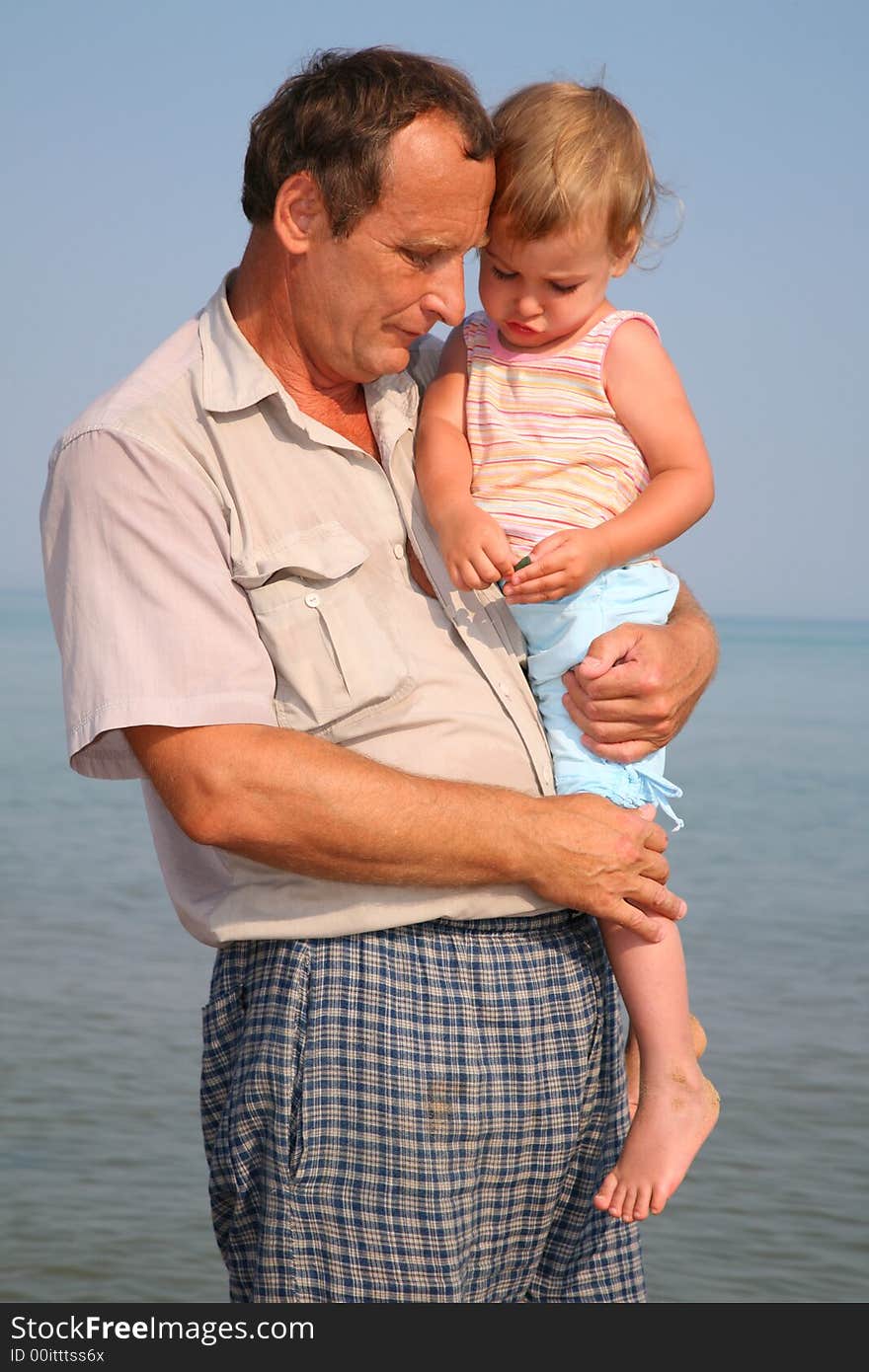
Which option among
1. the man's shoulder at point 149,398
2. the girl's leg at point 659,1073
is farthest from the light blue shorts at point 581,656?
the man's shoulder at point 149,398

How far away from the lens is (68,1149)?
5184 millimetres

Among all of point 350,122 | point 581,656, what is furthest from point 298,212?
point 581,656

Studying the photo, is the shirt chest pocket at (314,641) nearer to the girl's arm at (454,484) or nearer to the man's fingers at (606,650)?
the girl's arm at (454,484)

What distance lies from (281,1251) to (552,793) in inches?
30.2

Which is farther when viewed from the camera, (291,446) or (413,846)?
(291,446)

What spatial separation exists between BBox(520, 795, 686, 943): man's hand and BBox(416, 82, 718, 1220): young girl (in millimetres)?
74

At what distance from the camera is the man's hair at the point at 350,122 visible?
2256mm

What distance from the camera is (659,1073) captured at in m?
2.42

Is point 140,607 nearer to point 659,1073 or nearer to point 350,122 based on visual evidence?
point 350,122

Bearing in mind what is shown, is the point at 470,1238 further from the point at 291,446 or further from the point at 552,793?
the point at 291,446

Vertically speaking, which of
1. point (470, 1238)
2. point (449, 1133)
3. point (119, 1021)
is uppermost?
point (449, 1133)

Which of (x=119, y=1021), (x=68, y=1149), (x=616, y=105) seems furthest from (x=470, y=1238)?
(x=119, y=1021)

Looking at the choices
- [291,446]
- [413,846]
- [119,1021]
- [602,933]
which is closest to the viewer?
[413,846]

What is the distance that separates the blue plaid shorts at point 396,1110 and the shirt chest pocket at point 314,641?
33cm
